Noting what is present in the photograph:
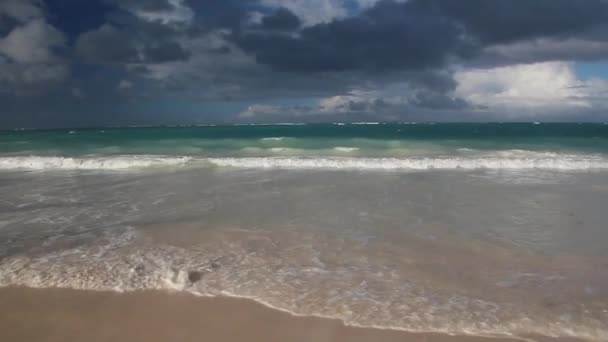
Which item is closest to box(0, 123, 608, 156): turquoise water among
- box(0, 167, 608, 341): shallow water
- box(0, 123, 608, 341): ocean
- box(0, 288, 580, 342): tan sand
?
box(0, 123, 608, 341): ocean

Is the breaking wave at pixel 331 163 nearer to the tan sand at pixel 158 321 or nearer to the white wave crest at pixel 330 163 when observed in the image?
the white wave crest at pixel 330 163

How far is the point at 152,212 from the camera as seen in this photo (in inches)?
Result: 324

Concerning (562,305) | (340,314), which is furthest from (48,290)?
(562,305)

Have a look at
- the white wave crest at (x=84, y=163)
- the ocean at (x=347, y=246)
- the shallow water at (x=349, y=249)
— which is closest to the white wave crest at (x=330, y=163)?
the white wave crest at (x=84, y=163)

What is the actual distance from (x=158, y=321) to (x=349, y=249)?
→ 3078 millimetres

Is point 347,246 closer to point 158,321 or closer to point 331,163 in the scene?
point 158,321

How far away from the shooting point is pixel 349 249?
19.1ft

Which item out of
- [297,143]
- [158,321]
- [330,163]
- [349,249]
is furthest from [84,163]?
[158,321]

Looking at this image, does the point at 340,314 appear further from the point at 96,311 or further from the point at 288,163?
the point at 288,163

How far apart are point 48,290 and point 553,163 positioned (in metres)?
18.7

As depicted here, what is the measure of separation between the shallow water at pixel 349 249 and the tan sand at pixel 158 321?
0.19m

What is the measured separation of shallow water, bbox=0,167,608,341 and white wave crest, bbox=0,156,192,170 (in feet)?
20.3

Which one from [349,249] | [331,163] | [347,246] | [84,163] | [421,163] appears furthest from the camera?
[84,163]

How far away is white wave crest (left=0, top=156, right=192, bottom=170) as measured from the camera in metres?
17.3
